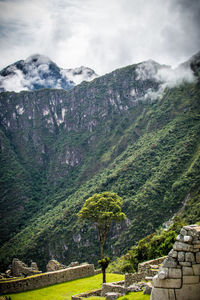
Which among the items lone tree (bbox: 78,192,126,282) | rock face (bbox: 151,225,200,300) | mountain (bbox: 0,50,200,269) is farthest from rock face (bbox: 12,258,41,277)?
mountain (bbox: 0,50,200,269)

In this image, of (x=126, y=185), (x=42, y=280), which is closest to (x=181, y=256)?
(x=42, y=280)

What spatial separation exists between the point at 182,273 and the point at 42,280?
51.2 ft

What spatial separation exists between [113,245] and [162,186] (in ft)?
94.5

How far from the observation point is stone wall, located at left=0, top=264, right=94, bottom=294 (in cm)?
1725

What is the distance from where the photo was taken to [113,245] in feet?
325

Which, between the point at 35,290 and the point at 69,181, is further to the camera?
the point at 69,181

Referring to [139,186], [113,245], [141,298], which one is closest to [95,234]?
[113,245]

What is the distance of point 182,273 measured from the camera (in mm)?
5953

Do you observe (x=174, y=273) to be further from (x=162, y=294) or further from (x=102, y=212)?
(x=102, y=212)

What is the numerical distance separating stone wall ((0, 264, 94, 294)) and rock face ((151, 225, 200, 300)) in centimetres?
1425

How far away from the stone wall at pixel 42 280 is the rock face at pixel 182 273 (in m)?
14.2

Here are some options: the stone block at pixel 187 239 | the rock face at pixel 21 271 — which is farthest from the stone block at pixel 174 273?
the rock face at pixel 21 271

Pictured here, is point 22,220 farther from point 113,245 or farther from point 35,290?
point 35,290

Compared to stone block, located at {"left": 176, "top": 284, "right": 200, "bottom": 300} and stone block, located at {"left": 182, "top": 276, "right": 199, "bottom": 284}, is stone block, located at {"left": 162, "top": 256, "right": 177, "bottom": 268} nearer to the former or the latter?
stone block, located at {"left": 182, "top": 276, "right": 199, "bottom": 284}
